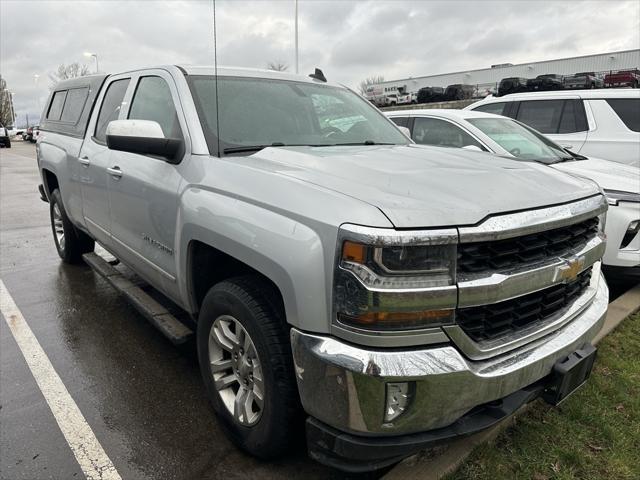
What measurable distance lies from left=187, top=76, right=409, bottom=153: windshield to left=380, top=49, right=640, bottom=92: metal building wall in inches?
1854

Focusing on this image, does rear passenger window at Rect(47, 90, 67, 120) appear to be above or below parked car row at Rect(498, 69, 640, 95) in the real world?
below

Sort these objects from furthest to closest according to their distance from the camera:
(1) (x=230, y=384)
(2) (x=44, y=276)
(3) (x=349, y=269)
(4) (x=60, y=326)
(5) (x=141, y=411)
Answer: (2) (x=44, y=276)
(4) (x=60, y=326)
(5) (x=141, y=411)
(1) (x=230, y=384)
(3) (x=349, y=269)

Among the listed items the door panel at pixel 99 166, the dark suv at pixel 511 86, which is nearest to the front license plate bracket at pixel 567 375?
the door panel at pixel 99 166

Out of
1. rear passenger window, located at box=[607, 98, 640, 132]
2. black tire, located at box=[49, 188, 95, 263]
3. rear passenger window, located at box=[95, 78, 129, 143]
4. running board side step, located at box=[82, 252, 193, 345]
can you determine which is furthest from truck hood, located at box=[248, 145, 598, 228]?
rear passenger window, located at box=[607, 98, 640, 132]

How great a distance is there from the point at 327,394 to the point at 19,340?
3.07 metres

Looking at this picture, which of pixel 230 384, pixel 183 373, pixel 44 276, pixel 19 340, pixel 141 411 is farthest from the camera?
pixel 44 276

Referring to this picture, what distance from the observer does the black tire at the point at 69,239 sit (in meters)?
5.22

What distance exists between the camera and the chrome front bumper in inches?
67.5

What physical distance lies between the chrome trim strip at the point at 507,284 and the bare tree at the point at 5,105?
96765 mm

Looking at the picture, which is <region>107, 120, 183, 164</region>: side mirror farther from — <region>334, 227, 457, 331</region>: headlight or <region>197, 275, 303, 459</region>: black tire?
<region>334, 227, 457, 331</region>: headlight

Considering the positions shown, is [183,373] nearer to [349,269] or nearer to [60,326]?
[60,326]

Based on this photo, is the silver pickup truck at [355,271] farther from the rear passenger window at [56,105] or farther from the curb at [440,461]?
the rear passenger window at [56,105]

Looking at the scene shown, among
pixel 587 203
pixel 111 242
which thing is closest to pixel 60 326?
pixel 111 242

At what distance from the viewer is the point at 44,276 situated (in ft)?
17.4
